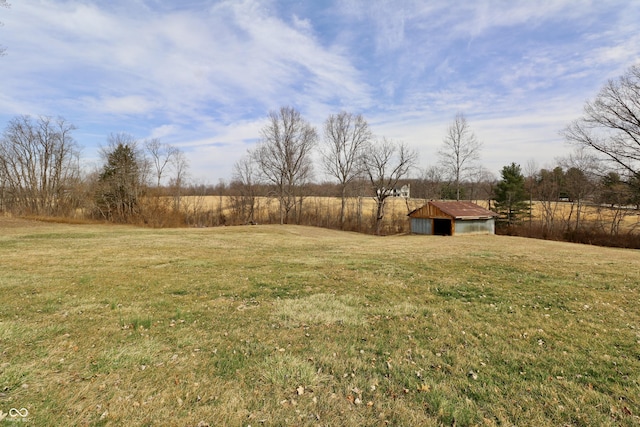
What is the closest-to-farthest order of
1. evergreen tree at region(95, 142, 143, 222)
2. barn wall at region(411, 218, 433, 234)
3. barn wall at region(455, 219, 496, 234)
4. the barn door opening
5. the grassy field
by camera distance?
1. the grassy field
2. barn wall at region(455, 219, 496, 234)
3. the barn door opening
4. barn wall at region(411, 218, 433, 234)
5. evergreen tree at region(95, 142, 143, 222)

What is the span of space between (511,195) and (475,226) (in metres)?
14.4

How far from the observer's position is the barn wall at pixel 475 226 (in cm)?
2666

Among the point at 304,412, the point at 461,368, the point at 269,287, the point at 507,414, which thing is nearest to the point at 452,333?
the point at 461,368

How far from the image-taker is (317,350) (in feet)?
13.6

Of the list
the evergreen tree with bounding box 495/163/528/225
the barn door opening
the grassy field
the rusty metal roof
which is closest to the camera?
the grassy field

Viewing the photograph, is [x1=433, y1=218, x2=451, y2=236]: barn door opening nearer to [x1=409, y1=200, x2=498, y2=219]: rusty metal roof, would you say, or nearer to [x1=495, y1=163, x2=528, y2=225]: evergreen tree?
[x1=409, y1=200, x2=498, y2=219]: rusty metal roof

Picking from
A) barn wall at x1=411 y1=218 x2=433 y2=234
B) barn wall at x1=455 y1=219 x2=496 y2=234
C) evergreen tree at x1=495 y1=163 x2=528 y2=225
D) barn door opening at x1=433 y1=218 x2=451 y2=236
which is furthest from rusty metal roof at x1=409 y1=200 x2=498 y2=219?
evergreen tree at x1=495 y1=163 x2=528 y2=225

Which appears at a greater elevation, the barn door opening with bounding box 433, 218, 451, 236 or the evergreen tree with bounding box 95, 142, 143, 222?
the evergreen tree with bounding box 95, 142, 143, 222

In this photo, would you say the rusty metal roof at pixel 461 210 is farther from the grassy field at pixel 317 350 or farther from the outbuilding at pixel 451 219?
the grassy field at pixel 317 350

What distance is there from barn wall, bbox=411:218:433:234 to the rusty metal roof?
185cm

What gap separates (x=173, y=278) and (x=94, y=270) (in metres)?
2.77

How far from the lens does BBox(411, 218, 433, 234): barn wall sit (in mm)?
29016

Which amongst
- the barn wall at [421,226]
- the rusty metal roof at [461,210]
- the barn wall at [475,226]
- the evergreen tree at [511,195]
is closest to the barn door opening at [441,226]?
the barn wall at [421,226]

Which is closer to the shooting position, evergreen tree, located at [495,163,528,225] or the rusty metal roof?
the rusty metal roof
